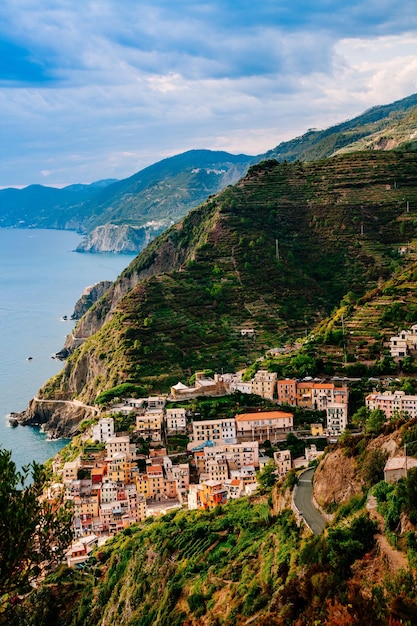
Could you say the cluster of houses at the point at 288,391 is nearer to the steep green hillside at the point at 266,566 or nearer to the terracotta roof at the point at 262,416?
the terracotta roof at the point at 262,416

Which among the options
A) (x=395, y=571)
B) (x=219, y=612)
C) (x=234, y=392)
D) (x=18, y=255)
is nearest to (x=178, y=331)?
(x=234, y=392)

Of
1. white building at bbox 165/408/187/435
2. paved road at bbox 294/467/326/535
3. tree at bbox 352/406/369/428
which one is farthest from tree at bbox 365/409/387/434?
paved road at bbox 294/467/326/535

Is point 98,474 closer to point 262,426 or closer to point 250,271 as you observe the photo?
point 262,426

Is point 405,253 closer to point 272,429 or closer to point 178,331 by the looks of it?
point 178,331

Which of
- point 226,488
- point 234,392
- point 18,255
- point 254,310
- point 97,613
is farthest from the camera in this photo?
point 18,255

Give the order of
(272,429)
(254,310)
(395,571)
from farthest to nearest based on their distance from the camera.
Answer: (254,310) < (272,429) < (395,571)

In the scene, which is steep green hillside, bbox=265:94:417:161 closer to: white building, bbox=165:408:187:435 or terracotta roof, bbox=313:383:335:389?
terracotta roof, bbox=313:383:335:389

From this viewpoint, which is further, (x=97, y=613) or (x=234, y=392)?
(x=234, y=392)

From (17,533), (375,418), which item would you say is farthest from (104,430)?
(17,533)
